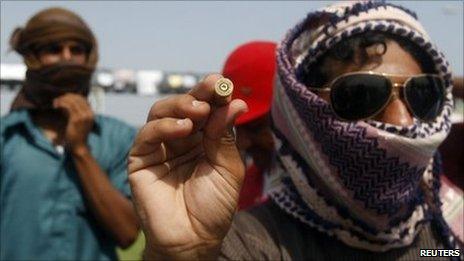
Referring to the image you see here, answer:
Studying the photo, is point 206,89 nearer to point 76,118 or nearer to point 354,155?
point 354,155

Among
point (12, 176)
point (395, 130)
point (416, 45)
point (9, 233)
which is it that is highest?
point (416, 45)

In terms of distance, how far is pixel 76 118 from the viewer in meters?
2.96

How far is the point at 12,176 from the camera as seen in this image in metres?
2.77

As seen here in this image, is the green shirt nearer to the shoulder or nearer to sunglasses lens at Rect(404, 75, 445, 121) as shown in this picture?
the shoulder

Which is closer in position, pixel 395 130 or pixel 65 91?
pixel 395 130

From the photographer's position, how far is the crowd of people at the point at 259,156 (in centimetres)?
139

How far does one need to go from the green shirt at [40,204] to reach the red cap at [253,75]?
0.59 metres

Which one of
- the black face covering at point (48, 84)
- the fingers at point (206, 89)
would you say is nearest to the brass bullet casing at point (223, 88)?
the fingers at point (206, 89)

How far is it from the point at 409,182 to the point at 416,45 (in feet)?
1.11

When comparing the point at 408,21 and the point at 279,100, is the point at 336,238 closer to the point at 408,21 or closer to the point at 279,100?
the point at 279,100

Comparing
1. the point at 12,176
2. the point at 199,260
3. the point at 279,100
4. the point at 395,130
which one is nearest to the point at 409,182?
the point at 395,130

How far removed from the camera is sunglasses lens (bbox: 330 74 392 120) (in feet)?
5.88

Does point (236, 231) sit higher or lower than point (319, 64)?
lower

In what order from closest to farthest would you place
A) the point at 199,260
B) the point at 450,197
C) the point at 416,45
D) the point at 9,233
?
the point at 199,260
the point at 416,45
the point at 450,197
the point at 9,233
